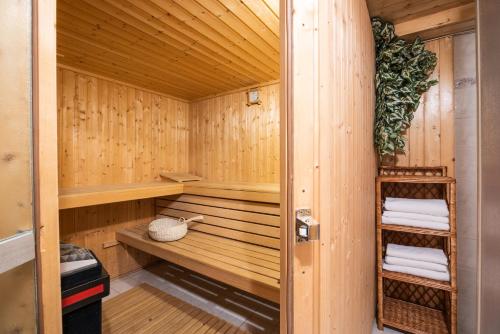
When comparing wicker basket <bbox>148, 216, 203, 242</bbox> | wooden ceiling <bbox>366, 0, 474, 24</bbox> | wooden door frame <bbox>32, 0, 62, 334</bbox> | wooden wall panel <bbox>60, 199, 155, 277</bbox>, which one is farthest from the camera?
wooden wall panel <bbox>60, 199, 155, 277</bbox>

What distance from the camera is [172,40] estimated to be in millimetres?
1955

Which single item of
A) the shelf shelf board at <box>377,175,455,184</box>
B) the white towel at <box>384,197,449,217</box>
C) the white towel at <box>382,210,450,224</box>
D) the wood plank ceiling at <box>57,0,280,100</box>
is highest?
the wood plank ceiling at <box>57,0,280,100</box>

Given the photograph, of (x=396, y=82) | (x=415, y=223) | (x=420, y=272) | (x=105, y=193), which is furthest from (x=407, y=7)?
(x=105, y=193)

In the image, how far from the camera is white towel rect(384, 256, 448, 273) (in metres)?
1.76

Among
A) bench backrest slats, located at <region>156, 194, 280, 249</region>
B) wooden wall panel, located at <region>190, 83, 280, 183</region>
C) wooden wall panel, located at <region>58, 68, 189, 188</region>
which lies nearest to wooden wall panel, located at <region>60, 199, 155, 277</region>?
wooden wall panel, located at <region>58, 68, 189, 188</region>

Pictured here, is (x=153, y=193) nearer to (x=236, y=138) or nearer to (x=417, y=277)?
(x=236, y=138)

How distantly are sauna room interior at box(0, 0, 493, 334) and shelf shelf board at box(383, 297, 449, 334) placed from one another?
13 mm

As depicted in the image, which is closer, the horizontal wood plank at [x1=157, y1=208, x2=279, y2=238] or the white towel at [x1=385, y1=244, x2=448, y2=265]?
the white towel at [x1=385, y1=244, x2=448, y2=265]

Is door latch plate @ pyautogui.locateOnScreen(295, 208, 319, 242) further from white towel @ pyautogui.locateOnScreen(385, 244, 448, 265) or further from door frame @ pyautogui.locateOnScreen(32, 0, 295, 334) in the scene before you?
white towel @ pyautogui.locateOnScreen(385, 244, 448, 265)

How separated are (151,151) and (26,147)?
9.24ft

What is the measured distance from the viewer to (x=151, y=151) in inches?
127

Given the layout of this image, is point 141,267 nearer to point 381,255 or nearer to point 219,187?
point 219,187

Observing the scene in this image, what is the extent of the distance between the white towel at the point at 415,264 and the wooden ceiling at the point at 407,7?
197 cm

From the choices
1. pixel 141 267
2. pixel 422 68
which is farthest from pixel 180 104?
pixel 422 68
